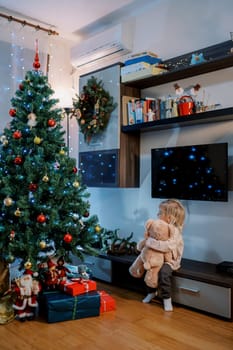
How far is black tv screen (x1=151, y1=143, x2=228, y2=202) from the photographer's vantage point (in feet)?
8.93

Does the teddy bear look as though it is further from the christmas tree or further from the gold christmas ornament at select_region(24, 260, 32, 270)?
the gold christmas ornament at select_region(24, 260, 32, 270)

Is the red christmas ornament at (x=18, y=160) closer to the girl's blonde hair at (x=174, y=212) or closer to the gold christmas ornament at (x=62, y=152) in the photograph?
the gold christmas ornament at (x=62, y=152)

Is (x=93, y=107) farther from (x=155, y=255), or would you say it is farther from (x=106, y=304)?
(x=106, y=304)

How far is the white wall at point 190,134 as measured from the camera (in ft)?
9.59

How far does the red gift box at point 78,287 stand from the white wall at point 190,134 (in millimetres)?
968

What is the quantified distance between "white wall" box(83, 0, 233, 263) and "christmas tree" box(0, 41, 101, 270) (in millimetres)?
834

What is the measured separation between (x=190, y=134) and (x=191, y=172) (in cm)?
44

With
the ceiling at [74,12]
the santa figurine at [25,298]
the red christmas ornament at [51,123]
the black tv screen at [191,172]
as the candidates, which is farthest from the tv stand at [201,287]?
the ceiling at [74,12]

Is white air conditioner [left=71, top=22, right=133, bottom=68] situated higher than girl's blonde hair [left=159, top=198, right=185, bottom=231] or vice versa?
white air conditioner [left=71, top=22, right=133, bottom=68]

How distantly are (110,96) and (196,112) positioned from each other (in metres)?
0.97

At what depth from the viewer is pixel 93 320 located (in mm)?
2543

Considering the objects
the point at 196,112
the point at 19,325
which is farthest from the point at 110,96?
the point at 19,325

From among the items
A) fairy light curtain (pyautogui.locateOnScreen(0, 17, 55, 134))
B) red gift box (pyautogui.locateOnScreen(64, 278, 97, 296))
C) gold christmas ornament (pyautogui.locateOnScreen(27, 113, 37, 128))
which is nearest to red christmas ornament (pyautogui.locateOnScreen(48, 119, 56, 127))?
gold christmas ornament (pyautogui.locateOnScreen(27, 113, 37, 128))

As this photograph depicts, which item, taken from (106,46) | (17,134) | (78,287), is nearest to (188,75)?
(106,46)
